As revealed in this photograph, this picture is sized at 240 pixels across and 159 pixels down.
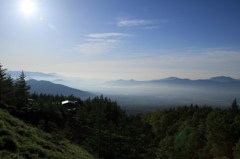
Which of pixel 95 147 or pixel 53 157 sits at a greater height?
pixel 53 157

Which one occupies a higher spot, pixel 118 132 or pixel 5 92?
pixel 5 92

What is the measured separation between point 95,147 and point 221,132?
40.2 meters

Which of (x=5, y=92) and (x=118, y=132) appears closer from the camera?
(x=118, y=132)

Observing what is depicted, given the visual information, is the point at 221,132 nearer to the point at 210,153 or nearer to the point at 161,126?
the point at 210,153

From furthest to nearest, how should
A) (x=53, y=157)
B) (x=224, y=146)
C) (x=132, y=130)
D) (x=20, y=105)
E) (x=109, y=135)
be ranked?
(x=20, y=105), (x=224, y=146), (x=109, y=135), (x=132, y=130), (x=53, y=157)

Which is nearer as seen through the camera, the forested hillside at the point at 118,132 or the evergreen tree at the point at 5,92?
the forested hillside at the point at 118,132

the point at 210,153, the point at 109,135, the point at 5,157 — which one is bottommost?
the point at 210,153

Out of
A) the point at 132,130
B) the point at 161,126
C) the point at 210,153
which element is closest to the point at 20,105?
the point at 132,130

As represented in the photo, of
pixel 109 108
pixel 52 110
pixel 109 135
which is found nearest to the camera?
pixel 109 135

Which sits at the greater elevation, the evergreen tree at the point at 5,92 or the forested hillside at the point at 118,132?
the evergreen tree at the point at 5,92

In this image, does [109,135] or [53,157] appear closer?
[53,157]

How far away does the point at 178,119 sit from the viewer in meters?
179

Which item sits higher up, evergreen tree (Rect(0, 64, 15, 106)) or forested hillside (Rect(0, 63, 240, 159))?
evergreen tree (Rect(0, 64, 15, 106))

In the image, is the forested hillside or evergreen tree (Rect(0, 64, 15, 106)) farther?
evergreen tree (Rect(0, 64, 15, 106))
